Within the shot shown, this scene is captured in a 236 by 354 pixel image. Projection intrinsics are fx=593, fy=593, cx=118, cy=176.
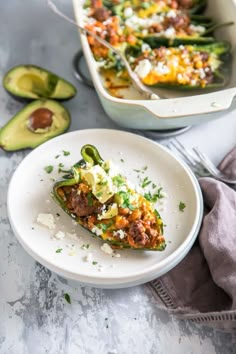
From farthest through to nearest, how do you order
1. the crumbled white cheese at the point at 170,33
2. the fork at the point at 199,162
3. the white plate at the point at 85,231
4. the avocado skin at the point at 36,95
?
the crumbled white cheese at the point at 170,33, the avocado skin at the point at 36,95, the fork at the point at 199,162, the white plate at the point at 85,231

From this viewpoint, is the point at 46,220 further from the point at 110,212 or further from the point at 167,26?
the point at 167,26

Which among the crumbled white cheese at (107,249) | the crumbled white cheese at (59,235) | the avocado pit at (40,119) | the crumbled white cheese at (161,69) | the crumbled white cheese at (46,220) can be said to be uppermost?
the crumbled white cheese at (161,69)

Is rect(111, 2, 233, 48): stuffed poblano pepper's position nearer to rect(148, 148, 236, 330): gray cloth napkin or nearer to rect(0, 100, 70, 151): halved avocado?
rect(0, 100, 70, 151): halved avocado

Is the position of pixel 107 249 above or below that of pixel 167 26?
below

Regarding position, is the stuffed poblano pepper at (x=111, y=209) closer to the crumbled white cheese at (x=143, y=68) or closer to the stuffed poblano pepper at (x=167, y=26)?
the crumbled white cheese at (x=143, y=68)

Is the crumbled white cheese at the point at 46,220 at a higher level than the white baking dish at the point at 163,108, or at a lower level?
lower

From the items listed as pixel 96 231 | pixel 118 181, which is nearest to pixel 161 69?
pixel 118 181

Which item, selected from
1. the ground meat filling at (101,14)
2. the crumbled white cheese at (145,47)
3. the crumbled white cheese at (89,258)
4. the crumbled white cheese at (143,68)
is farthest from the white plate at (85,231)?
the ground meat filling at (101,14)
